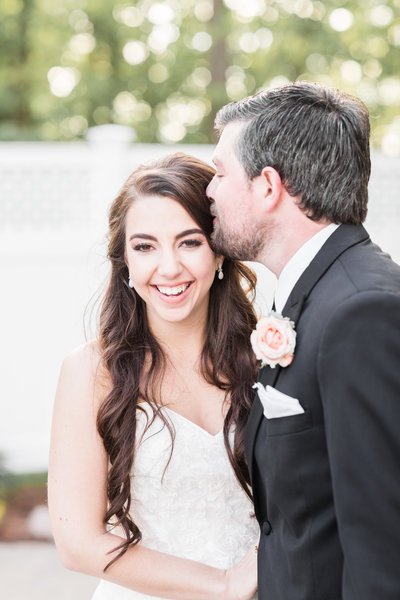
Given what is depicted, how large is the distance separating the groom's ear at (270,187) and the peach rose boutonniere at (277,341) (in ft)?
1.14

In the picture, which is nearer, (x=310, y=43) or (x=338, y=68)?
(x=310, y=43)

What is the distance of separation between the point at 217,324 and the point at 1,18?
15.0 m

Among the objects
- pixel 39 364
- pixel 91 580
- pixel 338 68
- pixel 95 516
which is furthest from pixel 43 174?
pixel 338 68

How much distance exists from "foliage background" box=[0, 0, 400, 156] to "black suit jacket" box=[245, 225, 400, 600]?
41.5 feet

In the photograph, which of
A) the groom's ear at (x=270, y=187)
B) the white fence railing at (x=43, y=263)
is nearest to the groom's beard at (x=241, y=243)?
the groom's ear at (x=270, y=187)

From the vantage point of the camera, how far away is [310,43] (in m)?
14.0

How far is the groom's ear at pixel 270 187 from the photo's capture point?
7.30 ft

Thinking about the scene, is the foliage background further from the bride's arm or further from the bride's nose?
the bride's arm

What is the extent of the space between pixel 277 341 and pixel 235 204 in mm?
531

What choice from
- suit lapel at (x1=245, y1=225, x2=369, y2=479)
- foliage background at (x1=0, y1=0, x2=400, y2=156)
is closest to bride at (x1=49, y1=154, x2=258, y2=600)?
suit lapel at (x1=245, y1=225, x2=369, y2=479)

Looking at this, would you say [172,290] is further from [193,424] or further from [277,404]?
[277,404]

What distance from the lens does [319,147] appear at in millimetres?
2160

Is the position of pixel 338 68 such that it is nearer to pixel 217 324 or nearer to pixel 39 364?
pixel 39 364

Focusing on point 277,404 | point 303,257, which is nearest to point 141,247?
point 303,257
